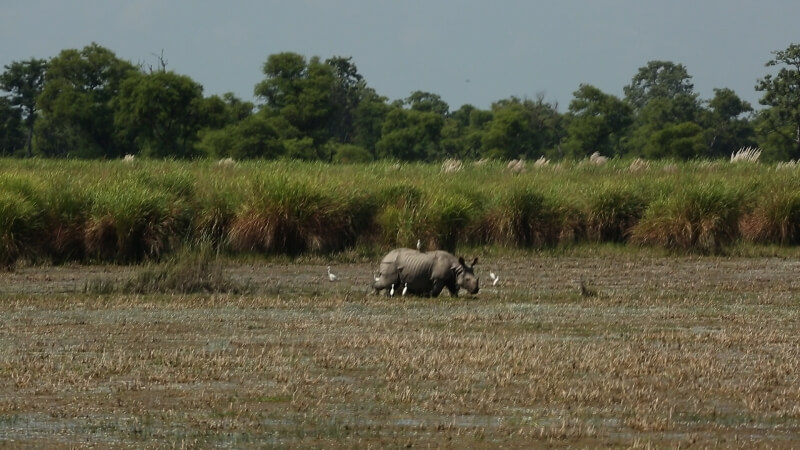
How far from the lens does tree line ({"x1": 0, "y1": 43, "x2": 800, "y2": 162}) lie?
247 feet

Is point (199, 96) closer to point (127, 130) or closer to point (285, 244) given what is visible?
point (127, 130)

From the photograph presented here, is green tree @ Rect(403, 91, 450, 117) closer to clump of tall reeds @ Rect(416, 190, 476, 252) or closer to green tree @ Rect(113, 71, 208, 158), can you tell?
green tree @ Rect(113, 71, 208, 158)

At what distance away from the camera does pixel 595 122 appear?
85812 mm

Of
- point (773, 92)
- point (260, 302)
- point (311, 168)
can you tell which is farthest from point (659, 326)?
point (773, 92)

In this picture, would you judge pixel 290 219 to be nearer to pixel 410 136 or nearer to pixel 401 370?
pixel 401 370

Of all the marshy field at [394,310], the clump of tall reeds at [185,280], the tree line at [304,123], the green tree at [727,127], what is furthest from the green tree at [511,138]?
the clump of tall reeds at [185,280]

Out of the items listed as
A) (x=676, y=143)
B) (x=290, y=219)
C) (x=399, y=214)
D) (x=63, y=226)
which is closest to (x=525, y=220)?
(x=399, y=214)

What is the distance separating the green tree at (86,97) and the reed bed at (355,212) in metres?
50.7

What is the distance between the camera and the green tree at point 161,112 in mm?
73062

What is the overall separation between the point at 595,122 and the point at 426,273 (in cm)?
6762

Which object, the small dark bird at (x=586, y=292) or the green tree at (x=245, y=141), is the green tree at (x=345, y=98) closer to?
the green tree at (x=245, y=141)

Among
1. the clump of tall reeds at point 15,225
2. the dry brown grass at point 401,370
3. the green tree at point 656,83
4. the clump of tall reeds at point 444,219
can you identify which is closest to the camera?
the dry brown grass at point 401,370

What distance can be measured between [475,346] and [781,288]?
8498mm

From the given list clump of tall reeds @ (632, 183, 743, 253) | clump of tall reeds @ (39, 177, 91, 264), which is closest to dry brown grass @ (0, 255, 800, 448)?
clump of tall reeds @ (39, 177, 91, 264)
